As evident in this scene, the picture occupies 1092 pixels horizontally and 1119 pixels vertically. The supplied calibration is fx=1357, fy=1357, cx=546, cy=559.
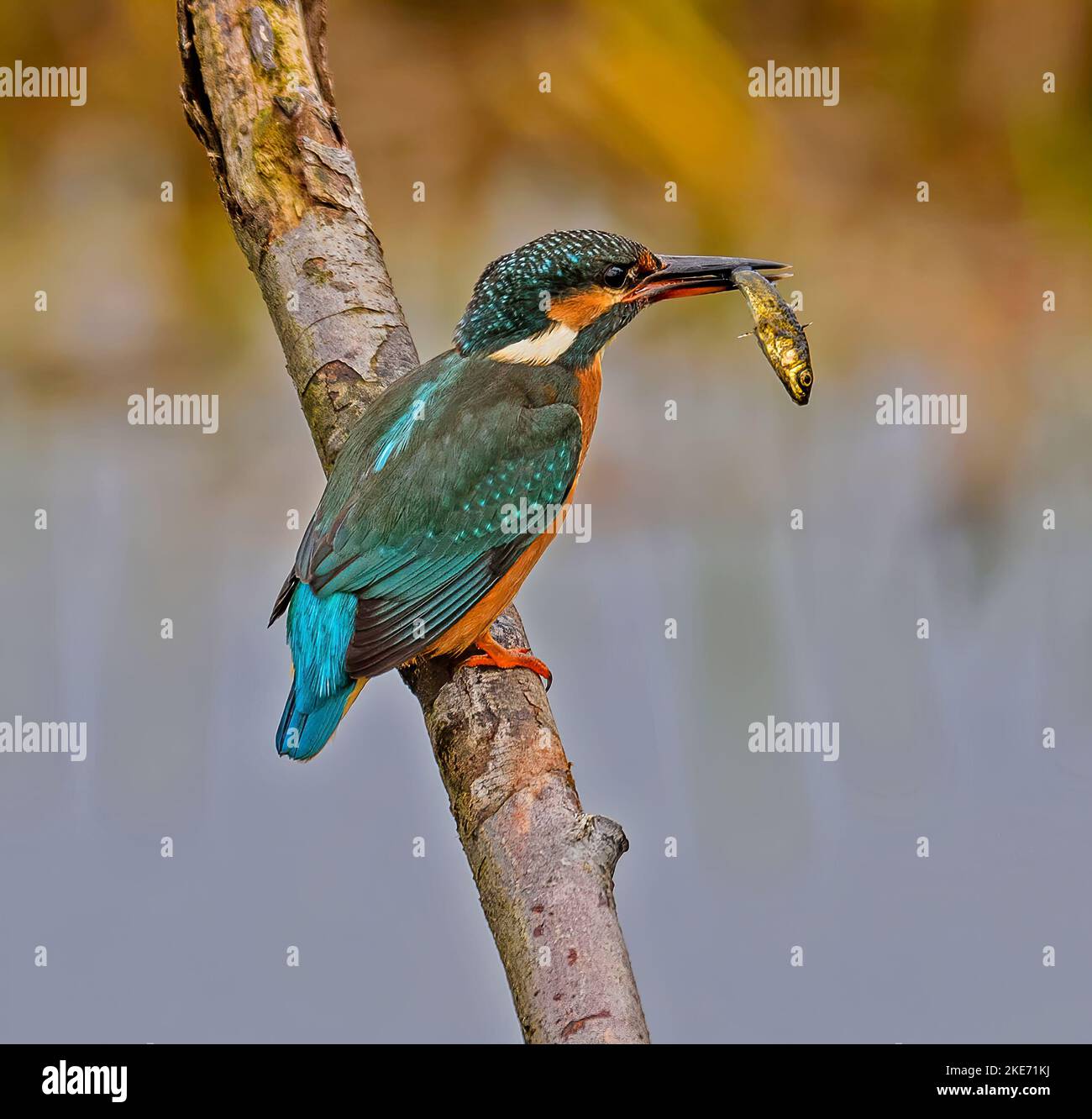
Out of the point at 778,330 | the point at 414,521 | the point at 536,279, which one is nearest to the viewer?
the point at 414,521

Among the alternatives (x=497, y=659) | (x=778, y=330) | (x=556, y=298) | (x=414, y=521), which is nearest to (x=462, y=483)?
(x=414, y=521)

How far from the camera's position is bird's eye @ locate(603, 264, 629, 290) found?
2.33 meters

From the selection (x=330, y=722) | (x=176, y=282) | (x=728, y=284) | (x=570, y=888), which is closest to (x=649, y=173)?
(x=176, y=282)

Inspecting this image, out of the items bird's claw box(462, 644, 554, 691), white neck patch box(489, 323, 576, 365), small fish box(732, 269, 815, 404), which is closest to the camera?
bird's claw box(462, 644, 554, 691)

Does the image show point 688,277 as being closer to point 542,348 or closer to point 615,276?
point 615,276

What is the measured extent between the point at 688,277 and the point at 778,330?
190 mm

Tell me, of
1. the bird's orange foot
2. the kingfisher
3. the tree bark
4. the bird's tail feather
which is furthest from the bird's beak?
the bird's tail feather

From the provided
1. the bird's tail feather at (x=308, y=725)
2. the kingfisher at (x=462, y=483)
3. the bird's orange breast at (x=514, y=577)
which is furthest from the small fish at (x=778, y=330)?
the bird's tail feather at (x=308, y=725)

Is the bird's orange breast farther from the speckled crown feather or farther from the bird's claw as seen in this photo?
the speckled crown feather

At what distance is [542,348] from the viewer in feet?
7.60

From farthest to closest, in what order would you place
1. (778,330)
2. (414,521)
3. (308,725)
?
(778,330) → (414,521) → (308,725)

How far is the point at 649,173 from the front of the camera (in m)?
4.59

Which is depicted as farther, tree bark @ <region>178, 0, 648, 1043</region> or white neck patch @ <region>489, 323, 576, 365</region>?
white neck patch @ <region>489, 323, 576, 365</region>

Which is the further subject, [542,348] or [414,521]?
[542,348]
